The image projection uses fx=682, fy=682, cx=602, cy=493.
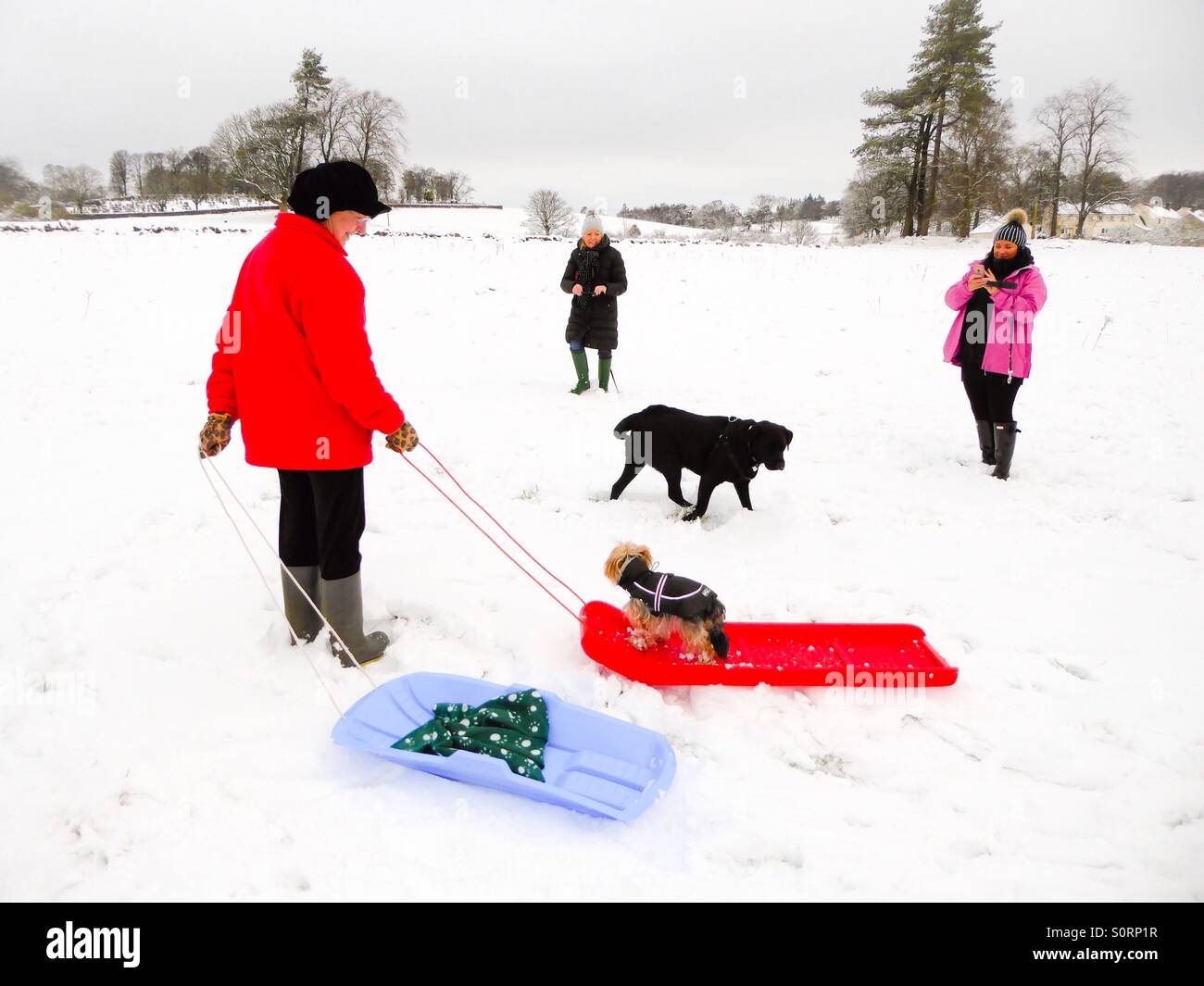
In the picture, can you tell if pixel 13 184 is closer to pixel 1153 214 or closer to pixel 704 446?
pixel 704 446

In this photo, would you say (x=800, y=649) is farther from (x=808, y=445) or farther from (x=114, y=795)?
(x=808, y=445)

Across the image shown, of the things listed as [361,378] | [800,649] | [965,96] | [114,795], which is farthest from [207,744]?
[965,96]

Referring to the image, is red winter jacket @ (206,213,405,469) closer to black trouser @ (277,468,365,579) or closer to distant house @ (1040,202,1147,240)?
black trouser @ (277,468,365,579)

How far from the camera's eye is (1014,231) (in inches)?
222

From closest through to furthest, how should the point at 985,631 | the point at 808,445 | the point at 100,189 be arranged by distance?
the point at 985,631
the point at 808,445
the point at 100,189

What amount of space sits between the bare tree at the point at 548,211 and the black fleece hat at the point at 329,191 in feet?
150

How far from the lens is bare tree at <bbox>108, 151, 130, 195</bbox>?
206 feet

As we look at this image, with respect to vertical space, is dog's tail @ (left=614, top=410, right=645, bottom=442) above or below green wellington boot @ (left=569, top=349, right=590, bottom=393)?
below

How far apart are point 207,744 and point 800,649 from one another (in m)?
2.85

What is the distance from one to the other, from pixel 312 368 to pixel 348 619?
1237 millimetres

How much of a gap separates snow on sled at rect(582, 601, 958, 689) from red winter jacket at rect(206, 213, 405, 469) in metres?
1.56

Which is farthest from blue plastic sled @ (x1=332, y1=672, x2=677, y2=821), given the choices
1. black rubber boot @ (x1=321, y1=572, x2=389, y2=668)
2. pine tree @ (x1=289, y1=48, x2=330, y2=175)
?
pine tree @ (x1=289, y1=48, x2=330, y2=175)

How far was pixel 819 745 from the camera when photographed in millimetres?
3047

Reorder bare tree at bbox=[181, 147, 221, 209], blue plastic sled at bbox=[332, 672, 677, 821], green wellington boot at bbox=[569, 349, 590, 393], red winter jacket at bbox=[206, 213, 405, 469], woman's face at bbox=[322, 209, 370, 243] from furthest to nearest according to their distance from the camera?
bare tree at bbox=[181, 147, 221, 209] < green wellington boot at bbox=[569, 349, 590, 393] < woman's face at bbox=[322, 209, 370, 243] < red winter jacket at bbox=[206, 213, 405, 469] < blue plastic sled at bbox=[332, 672, 677, 821]
